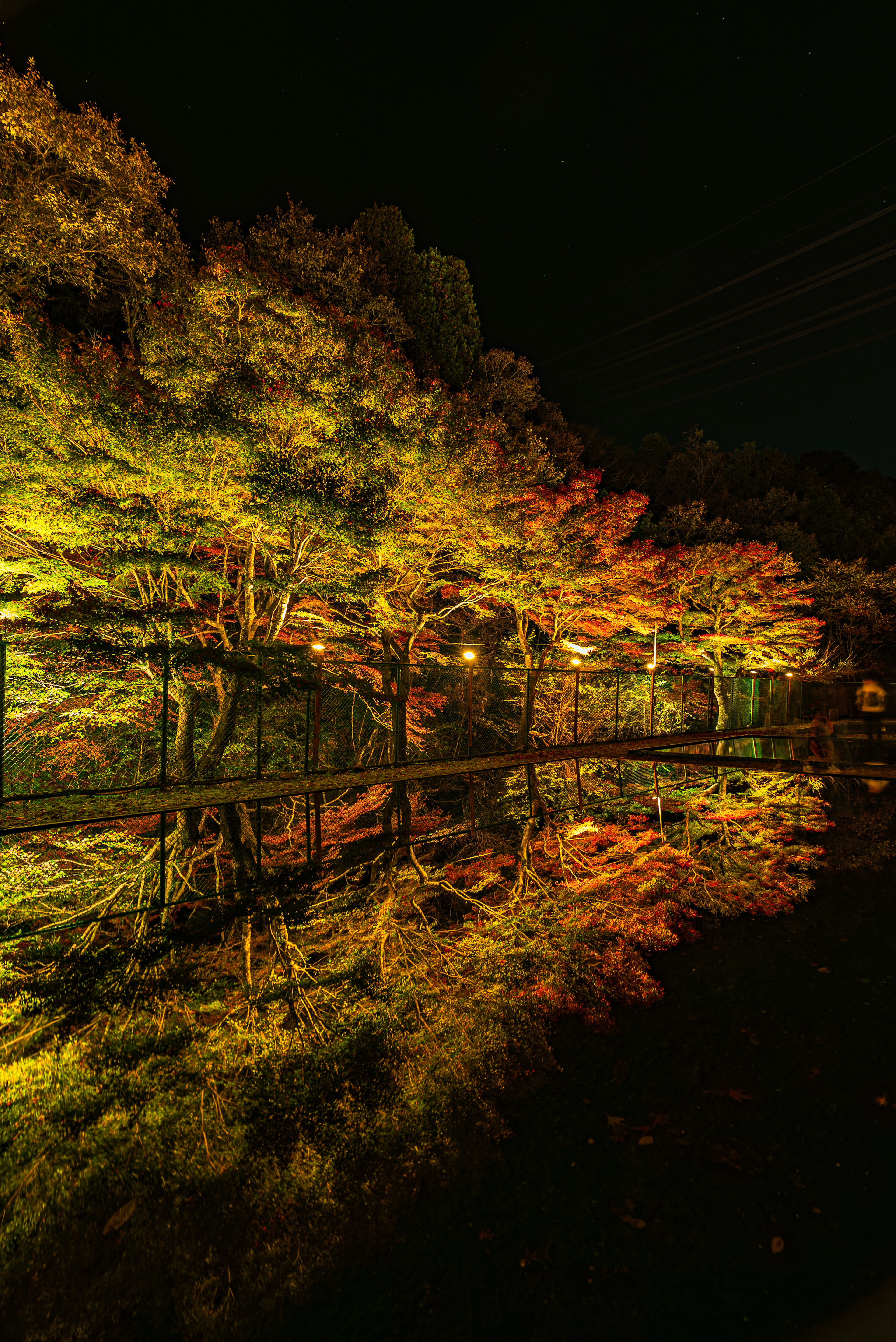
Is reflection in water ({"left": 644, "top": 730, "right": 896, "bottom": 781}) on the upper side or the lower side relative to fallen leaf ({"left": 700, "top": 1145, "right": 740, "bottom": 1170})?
upper

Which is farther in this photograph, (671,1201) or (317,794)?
(317,794)

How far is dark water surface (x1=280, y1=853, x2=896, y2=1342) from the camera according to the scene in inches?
63.1

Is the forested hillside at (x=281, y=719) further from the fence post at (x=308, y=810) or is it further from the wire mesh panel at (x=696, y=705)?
the wire mesh panel at (x=696, y=705)

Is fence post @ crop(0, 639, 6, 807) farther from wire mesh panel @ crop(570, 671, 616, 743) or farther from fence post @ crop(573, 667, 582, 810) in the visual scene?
wire mesh panel @ crop(570, 671, 616, 743)

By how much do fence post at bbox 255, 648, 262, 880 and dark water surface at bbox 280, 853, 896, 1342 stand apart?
13.1 feet

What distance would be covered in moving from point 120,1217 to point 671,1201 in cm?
185

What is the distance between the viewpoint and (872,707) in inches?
793

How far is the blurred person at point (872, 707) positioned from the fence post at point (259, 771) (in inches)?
688

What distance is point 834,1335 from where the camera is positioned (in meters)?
1.53

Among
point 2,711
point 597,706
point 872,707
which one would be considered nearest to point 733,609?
point 872,707

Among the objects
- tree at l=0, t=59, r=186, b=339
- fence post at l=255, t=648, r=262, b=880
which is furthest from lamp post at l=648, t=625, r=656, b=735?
tree at l=0, t=59, r=186, b=339

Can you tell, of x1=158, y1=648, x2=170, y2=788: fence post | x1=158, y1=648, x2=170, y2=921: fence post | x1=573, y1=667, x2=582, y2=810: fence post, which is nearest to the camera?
x1=158, y1=648, x2=170, y2=921: fence post

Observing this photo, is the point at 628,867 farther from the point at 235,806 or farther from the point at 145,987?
the point at 235,806

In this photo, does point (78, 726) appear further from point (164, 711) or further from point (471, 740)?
point (471, 740)
